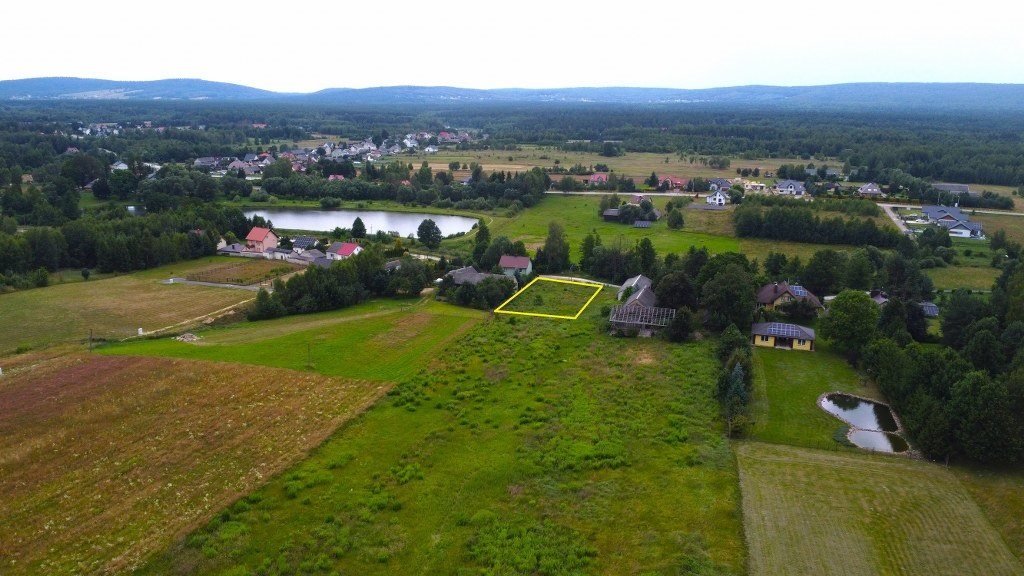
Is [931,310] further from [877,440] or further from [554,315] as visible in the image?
[554,315]

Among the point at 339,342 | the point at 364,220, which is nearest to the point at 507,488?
the point at 339,342

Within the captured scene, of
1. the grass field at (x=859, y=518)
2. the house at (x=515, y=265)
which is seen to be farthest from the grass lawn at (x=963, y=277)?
the grass field at (x=859, y=518)

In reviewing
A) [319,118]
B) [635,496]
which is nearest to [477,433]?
[635,496]

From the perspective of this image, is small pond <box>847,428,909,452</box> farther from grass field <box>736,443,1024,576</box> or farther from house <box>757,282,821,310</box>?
house <box>757,282,821,310</box>

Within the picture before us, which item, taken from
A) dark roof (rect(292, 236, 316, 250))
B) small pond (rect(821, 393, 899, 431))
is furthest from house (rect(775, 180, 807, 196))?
small pond (rect(821, 393, 899, 431))

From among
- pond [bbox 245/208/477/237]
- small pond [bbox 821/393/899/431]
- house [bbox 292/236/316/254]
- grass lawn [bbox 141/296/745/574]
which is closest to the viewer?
grass lawn [bbox 141/296/745/574]

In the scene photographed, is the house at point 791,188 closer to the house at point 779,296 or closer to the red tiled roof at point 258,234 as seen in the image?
the house at point 779,296
